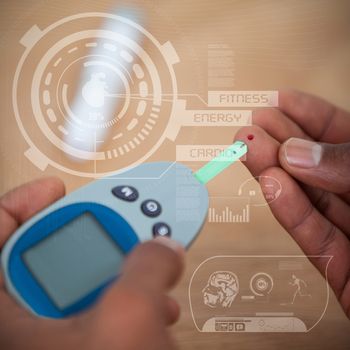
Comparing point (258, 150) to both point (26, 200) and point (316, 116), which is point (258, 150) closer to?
point (316, 116)

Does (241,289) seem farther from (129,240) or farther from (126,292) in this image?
(126,292)

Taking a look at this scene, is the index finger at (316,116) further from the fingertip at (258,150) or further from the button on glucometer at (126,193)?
the button on glucometer at (126,193)

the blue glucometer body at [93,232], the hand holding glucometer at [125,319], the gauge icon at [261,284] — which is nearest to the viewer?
the hand holding glucometer at [125,319]

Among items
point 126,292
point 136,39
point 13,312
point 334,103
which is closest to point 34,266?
point 13,312

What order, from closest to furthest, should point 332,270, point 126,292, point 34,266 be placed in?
point 126,292 → point 34,266 → point 332,270

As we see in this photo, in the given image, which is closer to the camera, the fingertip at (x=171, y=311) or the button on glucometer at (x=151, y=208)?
the fingertip at (x=171, y=311)

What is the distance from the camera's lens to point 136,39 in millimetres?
696

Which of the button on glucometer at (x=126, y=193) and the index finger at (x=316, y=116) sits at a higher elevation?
the index finger at (x=316, y=116)

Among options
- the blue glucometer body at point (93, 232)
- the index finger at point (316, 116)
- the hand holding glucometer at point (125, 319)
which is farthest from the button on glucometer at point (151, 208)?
the index finger at point (316, 116)

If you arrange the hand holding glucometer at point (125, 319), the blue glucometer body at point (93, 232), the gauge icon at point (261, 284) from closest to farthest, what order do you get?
the hand holding glucometer at point (125, 319), the blue glucometer body at point (93, 232), the gauge icon at point (261, 284)

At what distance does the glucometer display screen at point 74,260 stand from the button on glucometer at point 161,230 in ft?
0.17

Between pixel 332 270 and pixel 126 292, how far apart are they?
37cm

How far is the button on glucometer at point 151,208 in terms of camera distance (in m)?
0.65

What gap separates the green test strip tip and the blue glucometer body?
1 centimetres
